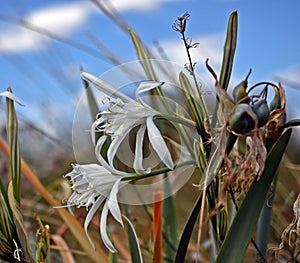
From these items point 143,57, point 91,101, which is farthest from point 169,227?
point 143,57

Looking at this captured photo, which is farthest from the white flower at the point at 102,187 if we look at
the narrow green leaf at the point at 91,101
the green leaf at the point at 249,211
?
the narrow green leaf at the point at 91,101

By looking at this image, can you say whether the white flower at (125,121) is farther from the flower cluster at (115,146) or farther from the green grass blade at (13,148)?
the green grass blade at (13,148)

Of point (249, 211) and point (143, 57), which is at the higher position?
point (143, 57)

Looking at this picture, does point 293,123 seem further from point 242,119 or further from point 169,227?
point 169,227

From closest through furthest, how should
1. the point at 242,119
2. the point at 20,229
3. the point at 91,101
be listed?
the point at 242,119 < the point at 20,229 < the point at 91,101

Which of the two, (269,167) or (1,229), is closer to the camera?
(269,167)

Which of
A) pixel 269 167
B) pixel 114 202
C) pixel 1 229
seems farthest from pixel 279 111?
pixel 1 229

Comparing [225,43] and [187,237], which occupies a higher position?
[225,43]

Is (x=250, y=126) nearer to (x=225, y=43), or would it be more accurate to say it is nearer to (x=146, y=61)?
(x=225, y=43)
